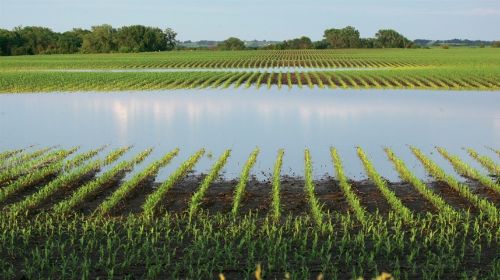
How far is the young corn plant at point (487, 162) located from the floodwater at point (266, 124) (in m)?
0.25

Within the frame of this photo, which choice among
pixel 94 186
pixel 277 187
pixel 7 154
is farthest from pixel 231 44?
pixel 277 187

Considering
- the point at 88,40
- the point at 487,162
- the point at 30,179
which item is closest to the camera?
the point at 30,179

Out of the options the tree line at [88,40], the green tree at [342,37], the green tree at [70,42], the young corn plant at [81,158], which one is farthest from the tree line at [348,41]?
the young corn plant at [81,158]

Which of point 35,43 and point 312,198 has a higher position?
point 312,198

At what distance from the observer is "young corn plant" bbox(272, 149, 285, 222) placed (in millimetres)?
11516

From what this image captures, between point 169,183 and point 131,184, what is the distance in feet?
2.60

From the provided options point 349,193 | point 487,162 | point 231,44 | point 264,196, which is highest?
point 349,193

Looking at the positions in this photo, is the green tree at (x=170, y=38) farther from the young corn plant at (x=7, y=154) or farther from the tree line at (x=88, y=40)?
the young corn plant at (x=7, y=154)

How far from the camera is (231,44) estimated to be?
158m

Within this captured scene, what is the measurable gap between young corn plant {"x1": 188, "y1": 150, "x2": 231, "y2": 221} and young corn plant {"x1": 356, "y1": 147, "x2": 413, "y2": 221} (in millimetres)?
3506

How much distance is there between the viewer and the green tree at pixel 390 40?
6270 inches

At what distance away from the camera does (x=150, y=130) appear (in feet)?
73.0

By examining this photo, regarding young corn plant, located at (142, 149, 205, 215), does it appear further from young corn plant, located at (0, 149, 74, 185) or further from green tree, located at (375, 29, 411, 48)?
green tree, located at (375, 29, 411, 48)

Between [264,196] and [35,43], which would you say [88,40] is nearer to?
[35,43]
